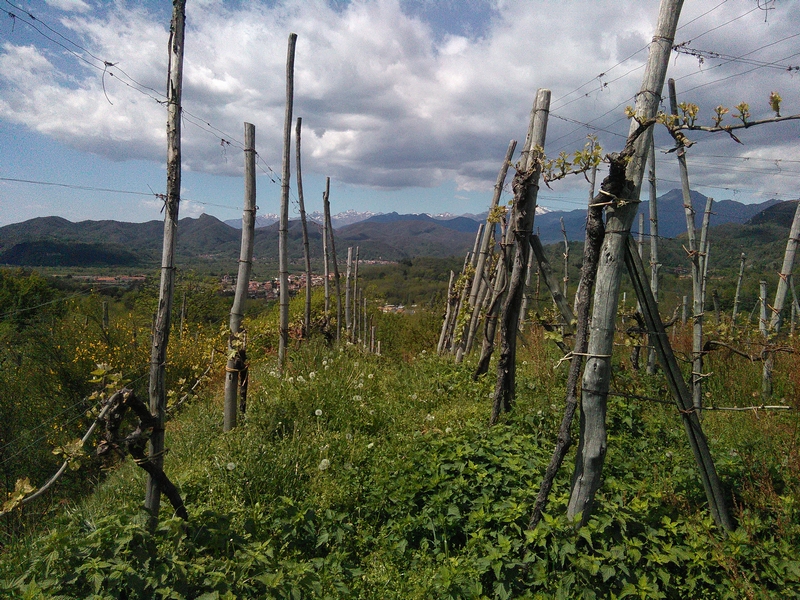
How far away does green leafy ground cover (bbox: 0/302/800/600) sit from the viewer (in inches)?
101

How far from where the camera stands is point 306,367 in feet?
22.0

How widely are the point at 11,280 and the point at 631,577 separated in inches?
1501

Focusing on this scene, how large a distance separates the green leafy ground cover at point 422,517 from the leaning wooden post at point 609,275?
10.2 inches

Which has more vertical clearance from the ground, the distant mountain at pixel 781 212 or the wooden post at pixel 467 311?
the distant mountain at pixel 781 212

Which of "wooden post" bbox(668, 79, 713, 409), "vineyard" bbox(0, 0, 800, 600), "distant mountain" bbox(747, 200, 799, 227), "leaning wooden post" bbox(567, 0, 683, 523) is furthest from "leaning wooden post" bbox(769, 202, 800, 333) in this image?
"leaning wooden post" bbox(567, 0, 683, 523)

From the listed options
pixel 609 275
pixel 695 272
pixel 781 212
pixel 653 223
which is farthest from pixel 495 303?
pixel 781 212

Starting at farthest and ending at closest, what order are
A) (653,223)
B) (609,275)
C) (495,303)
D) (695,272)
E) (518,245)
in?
(653,223)
(495,303)
(695,272)
(518,245)
(609,275)

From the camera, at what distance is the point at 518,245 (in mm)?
4641

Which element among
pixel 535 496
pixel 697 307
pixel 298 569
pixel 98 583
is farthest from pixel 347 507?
pixel 697 307

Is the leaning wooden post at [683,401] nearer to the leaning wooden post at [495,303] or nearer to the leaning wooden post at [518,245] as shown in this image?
the leaning wooden post at [518,245]

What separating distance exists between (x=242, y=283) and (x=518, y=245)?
115 inches

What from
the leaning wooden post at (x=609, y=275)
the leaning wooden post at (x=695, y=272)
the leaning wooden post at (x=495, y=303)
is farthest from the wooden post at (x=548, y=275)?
the leaning wooden post at (x=695, y=272)

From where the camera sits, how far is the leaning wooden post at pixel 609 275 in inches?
112

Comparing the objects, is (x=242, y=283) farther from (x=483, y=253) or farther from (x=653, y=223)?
(x=653, y=223)
